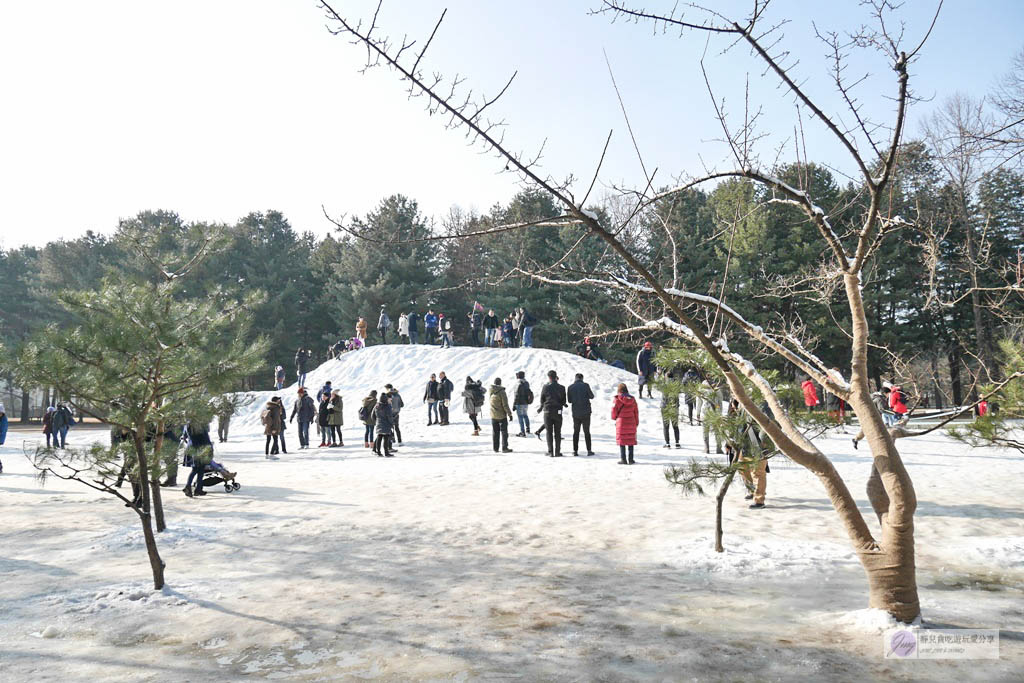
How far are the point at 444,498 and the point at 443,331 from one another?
19.5 meters

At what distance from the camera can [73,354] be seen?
18.1 ft

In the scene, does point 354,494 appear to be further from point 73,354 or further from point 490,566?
point 73,354

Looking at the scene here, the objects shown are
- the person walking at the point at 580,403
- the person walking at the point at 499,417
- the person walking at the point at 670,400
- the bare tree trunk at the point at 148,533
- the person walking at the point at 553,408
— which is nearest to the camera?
the bare tree trunk at the point at 148,533

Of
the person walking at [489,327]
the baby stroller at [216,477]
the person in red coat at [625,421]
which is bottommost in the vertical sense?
the baby stroller at [216,477]

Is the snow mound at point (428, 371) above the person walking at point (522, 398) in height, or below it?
above

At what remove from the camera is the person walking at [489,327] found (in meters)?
28.6

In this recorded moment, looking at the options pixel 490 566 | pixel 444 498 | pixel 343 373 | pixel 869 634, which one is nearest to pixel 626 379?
pixel 343 373

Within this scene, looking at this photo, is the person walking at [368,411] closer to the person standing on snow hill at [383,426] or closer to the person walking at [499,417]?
the person standing on snow hill at [383,426]

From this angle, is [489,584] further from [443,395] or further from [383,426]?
[443,395]

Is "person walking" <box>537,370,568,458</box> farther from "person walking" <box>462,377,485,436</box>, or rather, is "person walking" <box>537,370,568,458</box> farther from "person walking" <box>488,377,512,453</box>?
"person walking" <box>462,377,485,436</box>

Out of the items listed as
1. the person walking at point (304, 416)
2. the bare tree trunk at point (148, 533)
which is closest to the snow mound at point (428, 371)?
the person walking at point (304, 416)

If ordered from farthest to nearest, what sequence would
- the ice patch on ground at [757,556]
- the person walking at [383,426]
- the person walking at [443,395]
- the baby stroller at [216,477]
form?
the person walking at [443,395]
the person walking at [383,426]
the baby stroller at [216,477]
the ice patch on ground at [757,556]

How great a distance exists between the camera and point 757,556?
609 centimetres

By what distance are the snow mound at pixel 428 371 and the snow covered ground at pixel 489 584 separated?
42.1ft
